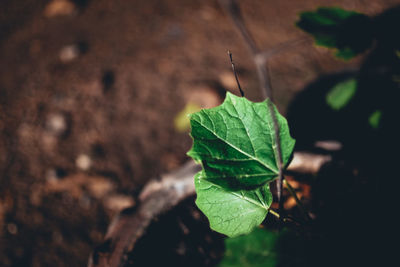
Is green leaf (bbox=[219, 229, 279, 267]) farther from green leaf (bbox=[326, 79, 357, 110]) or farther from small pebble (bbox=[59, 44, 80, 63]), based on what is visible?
small pebble (bbox=[59, 44, 80, 63])

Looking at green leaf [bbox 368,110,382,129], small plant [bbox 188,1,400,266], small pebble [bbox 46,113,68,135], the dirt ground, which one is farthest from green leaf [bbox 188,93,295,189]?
small pebble [bbox 46,113,68,135]

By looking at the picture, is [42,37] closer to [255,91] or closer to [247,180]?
[255,91]

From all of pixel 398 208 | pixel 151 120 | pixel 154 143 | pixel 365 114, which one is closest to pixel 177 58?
pixel 151 120

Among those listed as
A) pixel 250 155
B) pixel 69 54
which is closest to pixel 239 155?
pixel 250 155

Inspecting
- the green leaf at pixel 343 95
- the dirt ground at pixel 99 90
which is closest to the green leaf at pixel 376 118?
the green leaf at pixel 343 95

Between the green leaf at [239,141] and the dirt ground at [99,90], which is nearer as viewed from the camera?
the green leaf at [239,141]

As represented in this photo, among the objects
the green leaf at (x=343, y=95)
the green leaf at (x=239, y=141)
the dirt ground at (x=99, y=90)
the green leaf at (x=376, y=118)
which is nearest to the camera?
the green leaf at (x=239, y=141)

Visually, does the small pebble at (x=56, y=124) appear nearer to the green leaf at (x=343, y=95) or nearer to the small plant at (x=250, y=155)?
the small plant at (x=250, y=155)
